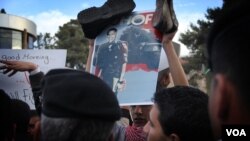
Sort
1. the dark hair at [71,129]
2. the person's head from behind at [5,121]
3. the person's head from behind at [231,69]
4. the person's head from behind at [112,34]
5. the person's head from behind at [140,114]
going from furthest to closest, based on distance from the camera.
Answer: the person's head from behind at [140,114] < the person's head from behind at [112,34] < the person's head from behind at [5,121] < the dark hair at [71,129] < the person's head from behind at [231,69]

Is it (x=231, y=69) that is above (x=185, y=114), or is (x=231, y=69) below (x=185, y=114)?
above

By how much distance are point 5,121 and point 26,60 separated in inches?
67.1

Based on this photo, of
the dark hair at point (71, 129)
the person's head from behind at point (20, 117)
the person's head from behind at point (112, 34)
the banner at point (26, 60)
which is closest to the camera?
the dark hair at point (71, 129)

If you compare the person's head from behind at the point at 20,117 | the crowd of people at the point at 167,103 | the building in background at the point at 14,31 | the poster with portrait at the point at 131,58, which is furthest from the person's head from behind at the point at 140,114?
the building in background at the point at 14,31

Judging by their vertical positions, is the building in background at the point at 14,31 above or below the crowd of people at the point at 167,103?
above

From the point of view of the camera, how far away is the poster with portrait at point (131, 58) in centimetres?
240

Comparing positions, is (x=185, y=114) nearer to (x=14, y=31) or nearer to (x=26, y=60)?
(x=26, y=60)

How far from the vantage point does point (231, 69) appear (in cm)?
96

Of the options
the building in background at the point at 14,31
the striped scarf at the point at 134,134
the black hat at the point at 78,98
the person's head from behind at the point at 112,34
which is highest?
the building in background at the point at 14,31

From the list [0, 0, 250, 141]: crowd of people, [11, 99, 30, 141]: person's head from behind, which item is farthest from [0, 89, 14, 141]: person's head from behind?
[11, 99, 30, 141]: person's head from behind

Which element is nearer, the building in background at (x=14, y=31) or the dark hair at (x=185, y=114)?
the dark hair at (x=185, y=114)

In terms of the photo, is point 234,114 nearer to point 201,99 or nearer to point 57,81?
point 57,81

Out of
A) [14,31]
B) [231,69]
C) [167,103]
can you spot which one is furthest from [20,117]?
[14,31]

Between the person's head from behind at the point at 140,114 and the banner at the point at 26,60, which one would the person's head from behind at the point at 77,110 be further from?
the banner at the point at 26,60
